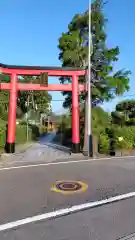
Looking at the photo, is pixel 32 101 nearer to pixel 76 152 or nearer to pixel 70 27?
pixel 70 27

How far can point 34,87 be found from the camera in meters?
17.2

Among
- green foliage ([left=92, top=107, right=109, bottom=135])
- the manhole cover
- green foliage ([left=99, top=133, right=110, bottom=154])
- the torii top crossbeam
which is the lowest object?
the manhole cover

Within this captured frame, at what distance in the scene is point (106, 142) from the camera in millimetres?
17672

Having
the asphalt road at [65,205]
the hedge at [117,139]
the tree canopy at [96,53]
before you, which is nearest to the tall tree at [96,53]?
the tree canopy at [96,53]

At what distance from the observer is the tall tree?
23.8 metres

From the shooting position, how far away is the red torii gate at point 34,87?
1675 centimetres

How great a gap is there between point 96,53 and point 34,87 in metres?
10.2

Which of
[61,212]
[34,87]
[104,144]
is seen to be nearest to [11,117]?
[34,87]

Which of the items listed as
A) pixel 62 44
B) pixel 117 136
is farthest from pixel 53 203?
pixel 62 44

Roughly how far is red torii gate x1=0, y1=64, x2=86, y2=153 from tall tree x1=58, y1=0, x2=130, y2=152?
5.81 meters

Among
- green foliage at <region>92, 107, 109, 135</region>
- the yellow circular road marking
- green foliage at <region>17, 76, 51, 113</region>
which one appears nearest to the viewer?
the yellow circular road marking

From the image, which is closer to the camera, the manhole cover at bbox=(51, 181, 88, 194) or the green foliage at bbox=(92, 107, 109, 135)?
the manhole cover at bbox=(51, 181, 88, 194)

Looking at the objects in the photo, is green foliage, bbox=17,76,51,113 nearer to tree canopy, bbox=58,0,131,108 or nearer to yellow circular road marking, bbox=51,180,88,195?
tree canopy, bbox=58,0,131,108

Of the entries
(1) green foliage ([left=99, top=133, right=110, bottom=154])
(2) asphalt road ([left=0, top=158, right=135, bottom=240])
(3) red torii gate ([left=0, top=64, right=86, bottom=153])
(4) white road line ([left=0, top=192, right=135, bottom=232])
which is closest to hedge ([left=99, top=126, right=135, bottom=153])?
(1) green foliage ([left=99, top=133, right=110, bottom=154])
